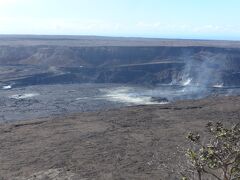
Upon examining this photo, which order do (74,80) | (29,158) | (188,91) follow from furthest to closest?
(74,80)
(188,91)
(29,158)

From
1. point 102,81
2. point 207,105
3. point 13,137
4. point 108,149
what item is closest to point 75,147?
point 108,149

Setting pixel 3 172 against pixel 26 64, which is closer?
pixel 3 172

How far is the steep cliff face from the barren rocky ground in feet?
88.6

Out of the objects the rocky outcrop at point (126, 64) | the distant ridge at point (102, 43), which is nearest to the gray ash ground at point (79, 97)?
the rocky outcrop at point (126, 64)

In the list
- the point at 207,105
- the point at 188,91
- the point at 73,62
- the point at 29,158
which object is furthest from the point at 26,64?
the point at 29,158

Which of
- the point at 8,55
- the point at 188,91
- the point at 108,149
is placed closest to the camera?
the point at 108,149

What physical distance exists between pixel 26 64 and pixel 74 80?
1662 centimetres

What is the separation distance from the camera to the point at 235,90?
55.9 meters

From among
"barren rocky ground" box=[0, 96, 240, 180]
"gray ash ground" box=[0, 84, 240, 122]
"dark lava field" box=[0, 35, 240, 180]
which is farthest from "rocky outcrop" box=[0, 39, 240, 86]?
"barren rocky ground" box=[0, 96, 240, 180]

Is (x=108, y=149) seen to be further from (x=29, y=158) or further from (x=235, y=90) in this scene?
(x=235, y=90)

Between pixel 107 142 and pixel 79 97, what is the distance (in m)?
22.8

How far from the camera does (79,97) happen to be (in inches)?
1898

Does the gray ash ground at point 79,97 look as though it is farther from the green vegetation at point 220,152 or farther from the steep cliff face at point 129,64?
Result: the green vegetation at point 220,152

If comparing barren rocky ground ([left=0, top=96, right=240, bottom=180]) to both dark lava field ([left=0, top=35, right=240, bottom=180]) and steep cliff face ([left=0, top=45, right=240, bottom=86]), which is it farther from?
steep cliff face ([left=0, top=45, right=240, bottom=86])
